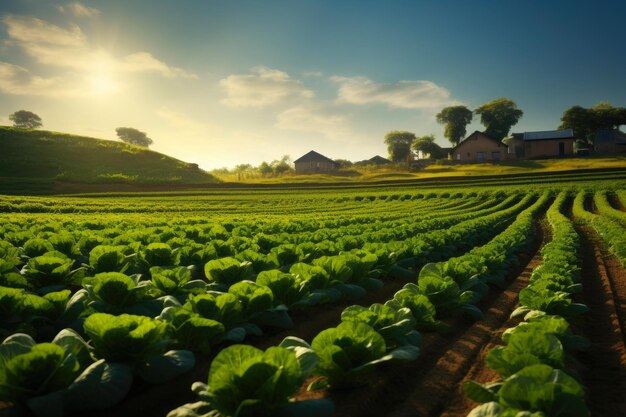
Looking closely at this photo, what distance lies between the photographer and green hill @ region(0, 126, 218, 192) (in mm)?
57091

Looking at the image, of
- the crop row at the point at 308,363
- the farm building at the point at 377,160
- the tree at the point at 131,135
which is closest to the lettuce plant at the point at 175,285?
the crop row at the point at 308,363

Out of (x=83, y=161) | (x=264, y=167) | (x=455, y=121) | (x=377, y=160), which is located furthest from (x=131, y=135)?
(x=455, y=121)

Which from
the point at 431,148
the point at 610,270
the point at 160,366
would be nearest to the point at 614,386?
the point at 160,366

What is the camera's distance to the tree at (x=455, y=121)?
10300cm

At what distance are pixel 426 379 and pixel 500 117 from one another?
342 ft

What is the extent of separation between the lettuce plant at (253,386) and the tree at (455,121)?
110 m

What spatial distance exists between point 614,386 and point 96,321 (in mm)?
4877

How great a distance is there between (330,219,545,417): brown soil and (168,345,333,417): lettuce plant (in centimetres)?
66

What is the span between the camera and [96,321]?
3.32 metres

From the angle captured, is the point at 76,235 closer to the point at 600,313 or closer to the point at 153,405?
the point at 153,405

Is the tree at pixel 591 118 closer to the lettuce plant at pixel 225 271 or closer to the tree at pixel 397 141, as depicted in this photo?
the tree at pixel 397 141

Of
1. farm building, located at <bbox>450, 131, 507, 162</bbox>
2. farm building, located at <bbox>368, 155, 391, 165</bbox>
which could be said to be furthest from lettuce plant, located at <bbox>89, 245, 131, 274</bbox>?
farm building, located at <bbox>368, 155, 391, 165</bbox>

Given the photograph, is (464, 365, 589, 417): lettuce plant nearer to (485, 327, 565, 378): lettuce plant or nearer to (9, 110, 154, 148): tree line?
(485, 327, 565, 378): lettuce plant

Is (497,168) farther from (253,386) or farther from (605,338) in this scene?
(253,386)
